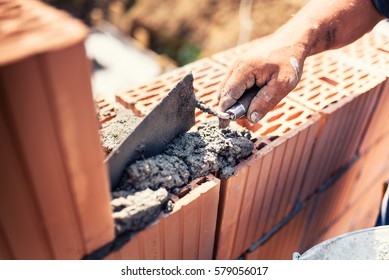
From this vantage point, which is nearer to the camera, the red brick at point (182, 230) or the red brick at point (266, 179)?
the red brick at point (182, 230)

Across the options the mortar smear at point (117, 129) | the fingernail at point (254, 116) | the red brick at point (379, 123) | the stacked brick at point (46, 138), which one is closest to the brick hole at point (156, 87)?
the mortar smear at point (117, 129)

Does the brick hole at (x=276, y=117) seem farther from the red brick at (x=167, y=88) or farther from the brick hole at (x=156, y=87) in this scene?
the brick hole at (x=156, y=87)

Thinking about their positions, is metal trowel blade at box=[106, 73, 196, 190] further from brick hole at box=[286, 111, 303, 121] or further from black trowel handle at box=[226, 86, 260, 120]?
brick hole at box=[286, 111, 303, 121]

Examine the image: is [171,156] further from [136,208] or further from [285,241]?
[285,241]

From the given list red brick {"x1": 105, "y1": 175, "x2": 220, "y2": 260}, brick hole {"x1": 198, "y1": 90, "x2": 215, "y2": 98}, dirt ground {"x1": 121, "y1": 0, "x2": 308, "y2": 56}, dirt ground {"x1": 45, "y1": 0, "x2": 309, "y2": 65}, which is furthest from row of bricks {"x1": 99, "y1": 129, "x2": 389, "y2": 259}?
dirt ground {"x1": 45, "y1": 0, "x2": 309, "y2": 65}

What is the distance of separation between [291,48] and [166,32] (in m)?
8.69

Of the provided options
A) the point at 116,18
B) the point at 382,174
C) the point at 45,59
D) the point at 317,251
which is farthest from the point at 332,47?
the point at 116,18

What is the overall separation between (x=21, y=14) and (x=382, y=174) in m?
4.32

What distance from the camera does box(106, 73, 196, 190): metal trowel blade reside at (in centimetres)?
142

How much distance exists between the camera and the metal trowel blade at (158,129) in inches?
55.7

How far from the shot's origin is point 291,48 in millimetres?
1986

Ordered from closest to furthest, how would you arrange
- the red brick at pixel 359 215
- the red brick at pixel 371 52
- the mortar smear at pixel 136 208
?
the mortar smear at pixel 136 208
the red brick at pixel 371 52
the red brick at pixel 359 215

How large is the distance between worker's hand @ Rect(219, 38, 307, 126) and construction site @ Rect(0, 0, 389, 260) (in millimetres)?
156

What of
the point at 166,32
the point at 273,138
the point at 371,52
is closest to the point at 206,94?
the point at 273,138
